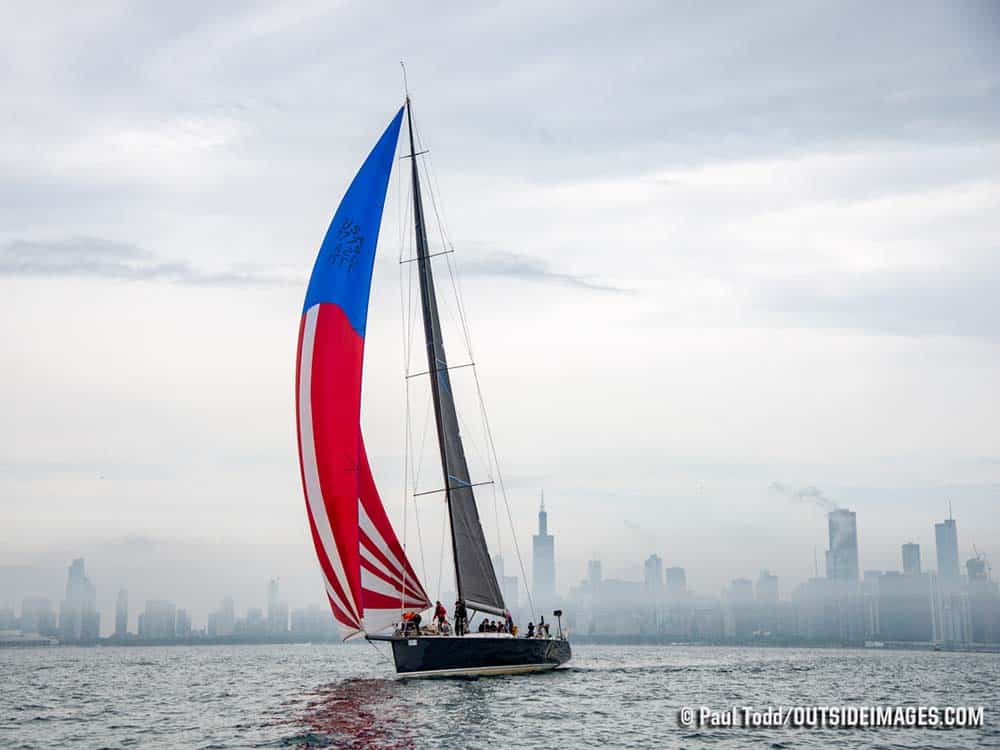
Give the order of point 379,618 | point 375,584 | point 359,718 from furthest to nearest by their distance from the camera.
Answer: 1. point 375,584
2. point 379,618
3. point 359,718

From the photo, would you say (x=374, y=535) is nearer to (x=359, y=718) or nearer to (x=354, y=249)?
(x=359, y=718)

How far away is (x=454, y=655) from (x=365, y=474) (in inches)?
245

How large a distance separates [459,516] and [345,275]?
28.3 ft

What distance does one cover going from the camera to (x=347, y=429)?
31125 mm

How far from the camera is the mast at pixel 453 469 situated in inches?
1313

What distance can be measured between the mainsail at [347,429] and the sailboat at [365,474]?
0.10 feet

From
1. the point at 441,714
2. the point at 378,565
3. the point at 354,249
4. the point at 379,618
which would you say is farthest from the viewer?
the point at 354,249

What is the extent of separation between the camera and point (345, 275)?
106 feet

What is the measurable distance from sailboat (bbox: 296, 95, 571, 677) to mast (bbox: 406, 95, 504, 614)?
4 cm

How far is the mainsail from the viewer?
3066 cm

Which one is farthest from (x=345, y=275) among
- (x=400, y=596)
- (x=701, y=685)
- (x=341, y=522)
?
(x=701, y=685)

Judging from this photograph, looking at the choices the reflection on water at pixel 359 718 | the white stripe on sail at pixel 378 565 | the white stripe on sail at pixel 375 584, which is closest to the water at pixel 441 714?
the reflection on water at pixel 359 718

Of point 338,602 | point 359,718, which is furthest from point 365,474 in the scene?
point 359,718

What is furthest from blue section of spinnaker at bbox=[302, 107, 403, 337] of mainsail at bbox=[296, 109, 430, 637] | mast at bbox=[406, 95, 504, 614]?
mast at bbox=[406, 95, 504, 614]
